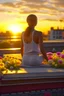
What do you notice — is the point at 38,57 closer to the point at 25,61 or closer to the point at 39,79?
the point at 25,61

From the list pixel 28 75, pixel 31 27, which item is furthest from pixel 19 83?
pixel 31 27

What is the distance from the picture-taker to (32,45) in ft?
19.3

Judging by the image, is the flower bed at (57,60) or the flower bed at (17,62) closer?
the flower bed at (17,62)

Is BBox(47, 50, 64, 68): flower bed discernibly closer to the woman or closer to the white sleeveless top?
the woman

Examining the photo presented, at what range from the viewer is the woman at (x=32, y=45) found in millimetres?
5805

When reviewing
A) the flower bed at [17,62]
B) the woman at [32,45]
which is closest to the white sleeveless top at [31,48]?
the woman at [32,45]

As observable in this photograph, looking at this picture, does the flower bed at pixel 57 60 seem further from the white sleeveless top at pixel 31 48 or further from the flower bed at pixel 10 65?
the flower bed at pixel 10 65

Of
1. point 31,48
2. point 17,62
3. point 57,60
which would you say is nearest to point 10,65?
point 17,62

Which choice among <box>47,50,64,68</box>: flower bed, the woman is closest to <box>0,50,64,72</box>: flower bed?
<box>47,50,64,68</box>: flower bed

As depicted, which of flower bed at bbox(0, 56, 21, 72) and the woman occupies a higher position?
the woman

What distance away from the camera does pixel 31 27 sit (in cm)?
584

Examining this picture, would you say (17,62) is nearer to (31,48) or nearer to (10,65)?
(10,65)

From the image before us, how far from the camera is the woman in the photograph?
5805 mm

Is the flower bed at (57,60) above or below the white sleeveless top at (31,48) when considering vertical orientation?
below
